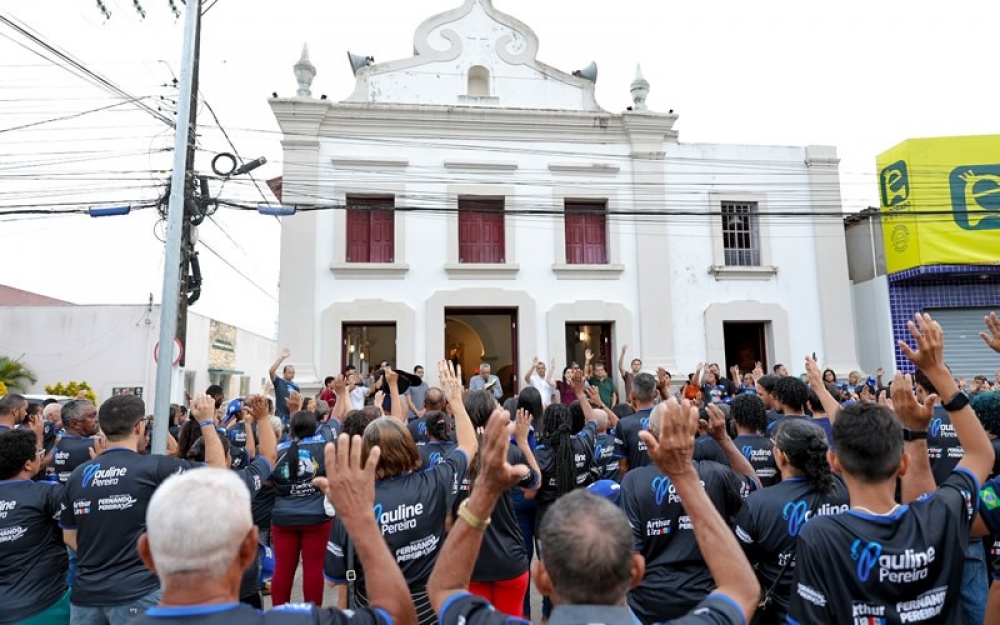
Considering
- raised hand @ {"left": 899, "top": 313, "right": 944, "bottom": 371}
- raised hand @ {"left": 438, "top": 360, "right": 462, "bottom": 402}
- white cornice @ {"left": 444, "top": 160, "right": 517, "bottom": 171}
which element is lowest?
raised hand @ {"left": 438, "top": 360, "right": 462, "bottom": 402}

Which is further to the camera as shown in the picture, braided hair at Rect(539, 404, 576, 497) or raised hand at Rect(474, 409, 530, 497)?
braided hair at Rect(539, 404, 576, 497)

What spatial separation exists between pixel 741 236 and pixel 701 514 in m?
14.4

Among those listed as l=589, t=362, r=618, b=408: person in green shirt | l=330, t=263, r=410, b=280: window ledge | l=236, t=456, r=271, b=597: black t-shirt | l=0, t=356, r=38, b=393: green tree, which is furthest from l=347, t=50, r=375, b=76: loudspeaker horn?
l=0, t=356, r=38, b=393: green tree

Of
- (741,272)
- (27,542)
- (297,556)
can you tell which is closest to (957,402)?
(297,556)

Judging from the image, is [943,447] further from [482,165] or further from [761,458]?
[482,165]

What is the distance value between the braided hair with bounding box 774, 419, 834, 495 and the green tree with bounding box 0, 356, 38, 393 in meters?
24.3

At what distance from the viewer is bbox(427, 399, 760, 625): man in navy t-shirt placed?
155 cm

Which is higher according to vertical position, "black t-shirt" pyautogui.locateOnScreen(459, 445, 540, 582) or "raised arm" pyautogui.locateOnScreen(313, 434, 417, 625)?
"raised arm" pyautogui.locateOnScreen(313, 434, 417, 625)

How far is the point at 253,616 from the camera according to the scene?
1.63m

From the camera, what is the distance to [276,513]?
4918 millimetres

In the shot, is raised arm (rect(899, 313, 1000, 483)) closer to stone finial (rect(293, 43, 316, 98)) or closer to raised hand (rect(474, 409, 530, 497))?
raised hand (rect(474, 409, 530, 497))

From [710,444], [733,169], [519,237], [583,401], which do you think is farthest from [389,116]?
[710,444]

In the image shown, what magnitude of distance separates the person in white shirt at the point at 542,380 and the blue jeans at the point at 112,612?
8761 mm

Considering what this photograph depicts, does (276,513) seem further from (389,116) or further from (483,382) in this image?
(389,116)
